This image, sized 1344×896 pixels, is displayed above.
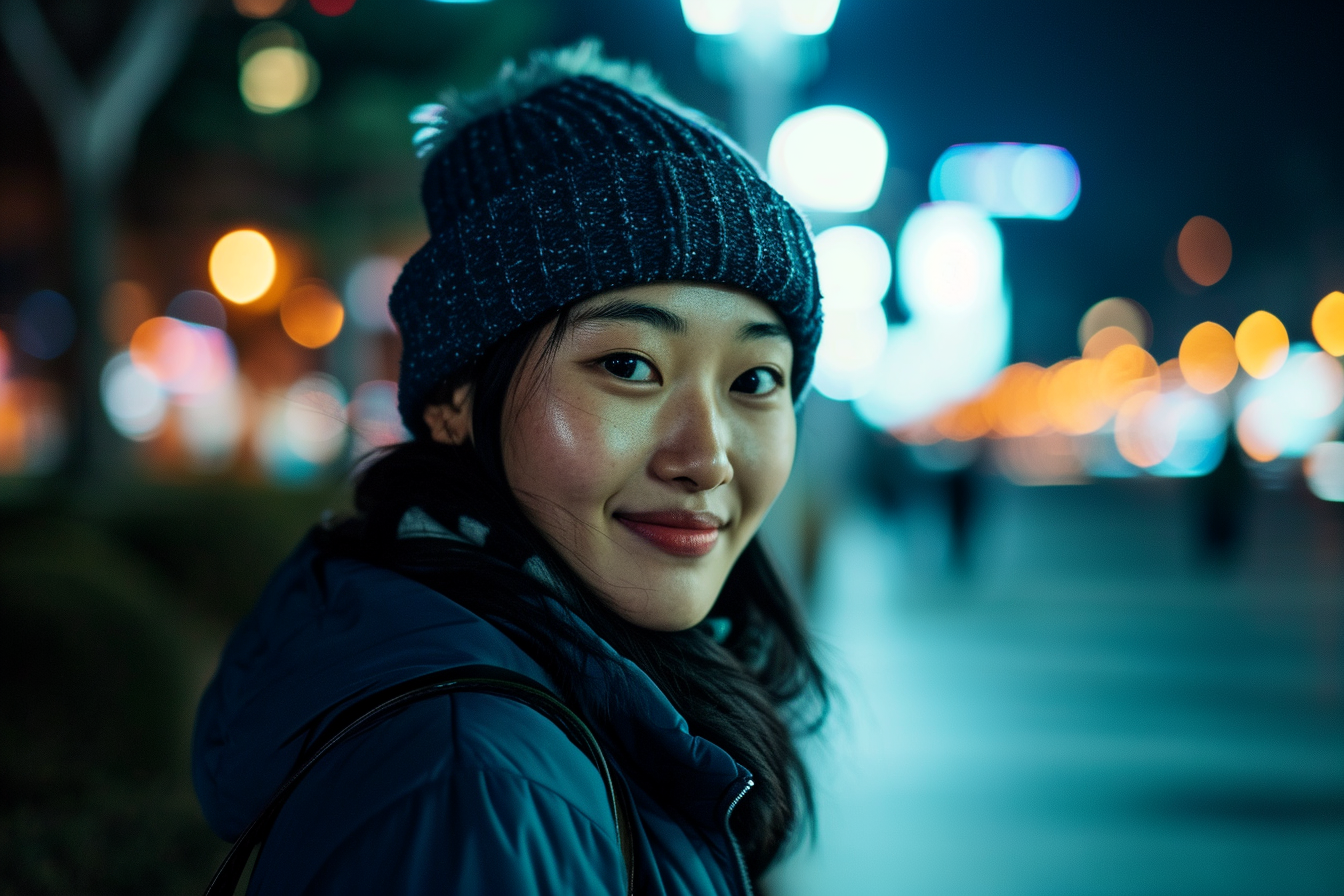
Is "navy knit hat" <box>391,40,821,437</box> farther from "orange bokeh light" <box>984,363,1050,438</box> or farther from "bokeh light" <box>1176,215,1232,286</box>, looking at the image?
"orange bokeh light" <box>984,363,1050,438</box>

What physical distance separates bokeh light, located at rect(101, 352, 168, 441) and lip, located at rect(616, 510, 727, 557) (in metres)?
25.2

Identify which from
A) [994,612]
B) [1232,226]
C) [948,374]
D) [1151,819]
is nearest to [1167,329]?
[1232,226]

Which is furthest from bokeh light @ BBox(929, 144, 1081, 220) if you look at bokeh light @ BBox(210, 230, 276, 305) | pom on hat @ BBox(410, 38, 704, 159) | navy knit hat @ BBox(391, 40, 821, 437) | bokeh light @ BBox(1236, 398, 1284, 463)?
navy knit hat @ BBox(391, 40, 821, 437)

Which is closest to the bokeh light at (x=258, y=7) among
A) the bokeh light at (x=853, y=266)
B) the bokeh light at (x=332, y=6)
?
the bokeh light at (x=332, y=6)

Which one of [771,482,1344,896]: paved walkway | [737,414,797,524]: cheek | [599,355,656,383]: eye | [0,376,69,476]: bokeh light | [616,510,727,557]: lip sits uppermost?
[599,355,656,383]: eye

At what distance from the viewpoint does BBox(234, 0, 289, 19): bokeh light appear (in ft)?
35.2

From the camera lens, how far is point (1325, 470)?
2536 cm

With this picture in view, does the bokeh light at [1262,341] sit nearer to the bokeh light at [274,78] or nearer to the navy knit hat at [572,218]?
the bokeh light at [274,78]

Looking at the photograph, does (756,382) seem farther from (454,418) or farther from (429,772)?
(429,772)

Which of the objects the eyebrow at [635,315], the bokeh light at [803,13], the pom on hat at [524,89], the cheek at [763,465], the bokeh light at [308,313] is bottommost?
the cheek at [763,465]

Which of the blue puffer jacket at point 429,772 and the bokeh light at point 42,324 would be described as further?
the bokeh light at point 42,324

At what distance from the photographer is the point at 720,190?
1615mm

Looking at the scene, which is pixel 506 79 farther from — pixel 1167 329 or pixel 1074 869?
pixel 1167 329

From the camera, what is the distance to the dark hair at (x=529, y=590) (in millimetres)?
1373
